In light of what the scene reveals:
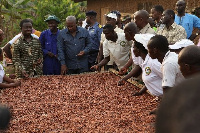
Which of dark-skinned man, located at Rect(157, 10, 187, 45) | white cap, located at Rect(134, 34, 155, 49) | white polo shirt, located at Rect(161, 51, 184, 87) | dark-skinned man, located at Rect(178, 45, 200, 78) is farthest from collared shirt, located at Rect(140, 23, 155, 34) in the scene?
dark-skinned man, located at Rect(178, 45, 200, 78)

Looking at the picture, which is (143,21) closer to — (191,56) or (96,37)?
(96,37)

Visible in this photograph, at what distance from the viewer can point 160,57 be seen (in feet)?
11.1

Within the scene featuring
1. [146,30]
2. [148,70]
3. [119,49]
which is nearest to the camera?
[148,70]

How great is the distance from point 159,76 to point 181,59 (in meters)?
1.45

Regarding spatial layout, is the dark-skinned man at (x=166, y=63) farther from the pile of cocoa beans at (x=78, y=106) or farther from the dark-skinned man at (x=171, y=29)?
the dark-skinned man at (x=171, y=29)

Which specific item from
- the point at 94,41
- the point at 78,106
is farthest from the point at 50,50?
the point at 78,106

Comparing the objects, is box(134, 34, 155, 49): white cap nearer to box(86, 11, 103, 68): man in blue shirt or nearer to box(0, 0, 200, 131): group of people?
box(0, 0, 200, 131): group of people

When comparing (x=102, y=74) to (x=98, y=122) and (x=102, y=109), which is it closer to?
(x=102, y=109)

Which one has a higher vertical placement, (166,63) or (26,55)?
(166,63)

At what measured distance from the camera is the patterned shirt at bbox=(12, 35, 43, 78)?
5816 millimetres

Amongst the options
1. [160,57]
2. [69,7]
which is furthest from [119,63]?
[69,7]

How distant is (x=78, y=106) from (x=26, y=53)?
98.2 inches

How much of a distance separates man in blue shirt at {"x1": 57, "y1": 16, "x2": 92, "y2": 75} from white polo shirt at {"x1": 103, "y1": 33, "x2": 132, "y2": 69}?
1.96 ft

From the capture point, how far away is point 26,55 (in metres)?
5.89
